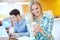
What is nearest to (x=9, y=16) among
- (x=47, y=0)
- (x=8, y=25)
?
(x=8, y=25)

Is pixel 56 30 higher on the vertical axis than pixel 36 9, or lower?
lower

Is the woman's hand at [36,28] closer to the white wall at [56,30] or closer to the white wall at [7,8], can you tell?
the white wall at [56,30]

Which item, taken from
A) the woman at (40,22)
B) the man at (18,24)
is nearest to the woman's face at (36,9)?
the woman at (40,22)

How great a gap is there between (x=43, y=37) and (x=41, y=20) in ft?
0.36

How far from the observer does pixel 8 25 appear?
99cm

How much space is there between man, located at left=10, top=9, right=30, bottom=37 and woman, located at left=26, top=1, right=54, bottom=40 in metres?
0.10

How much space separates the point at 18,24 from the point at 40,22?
0.62ft

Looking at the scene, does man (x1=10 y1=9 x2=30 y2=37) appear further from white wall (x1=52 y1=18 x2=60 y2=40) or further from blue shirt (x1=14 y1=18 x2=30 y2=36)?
white wall (x1=52 y1=18 x2=60 y2=40)

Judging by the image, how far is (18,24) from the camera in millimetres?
963

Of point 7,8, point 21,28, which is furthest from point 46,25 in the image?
point 7,8

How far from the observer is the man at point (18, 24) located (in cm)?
95

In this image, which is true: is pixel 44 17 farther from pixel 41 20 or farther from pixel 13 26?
pixel 13 26

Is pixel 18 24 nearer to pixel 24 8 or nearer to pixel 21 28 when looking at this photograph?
pixel 21 28

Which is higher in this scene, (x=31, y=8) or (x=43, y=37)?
(x=31, y=8)
